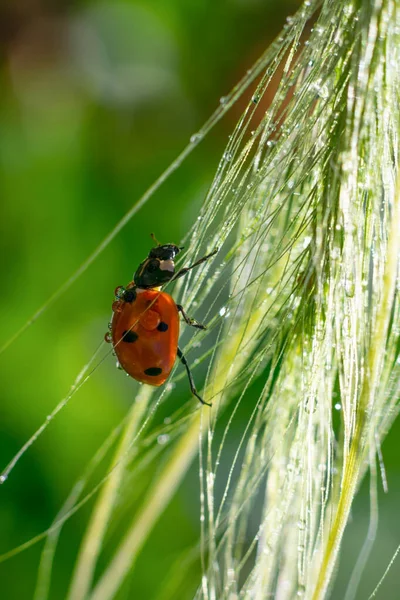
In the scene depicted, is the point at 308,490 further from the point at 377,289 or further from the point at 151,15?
the point at 151,15

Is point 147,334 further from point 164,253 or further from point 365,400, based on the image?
point 365,400

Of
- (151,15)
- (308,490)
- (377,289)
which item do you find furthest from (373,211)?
(151,15)

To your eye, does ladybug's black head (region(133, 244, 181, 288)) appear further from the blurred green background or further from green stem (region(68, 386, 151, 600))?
the blurred green background

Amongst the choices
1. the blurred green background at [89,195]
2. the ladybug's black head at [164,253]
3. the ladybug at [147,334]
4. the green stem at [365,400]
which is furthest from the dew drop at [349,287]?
the blurred green background at [89,195]

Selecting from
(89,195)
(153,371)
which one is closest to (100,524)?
(153,371)

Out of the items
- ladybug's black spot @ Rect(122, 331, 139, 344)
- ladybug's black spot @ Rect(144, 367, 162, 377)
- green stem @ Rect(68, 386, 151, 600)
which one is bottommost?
green stem @ Rect(68, 386, 151, 600)

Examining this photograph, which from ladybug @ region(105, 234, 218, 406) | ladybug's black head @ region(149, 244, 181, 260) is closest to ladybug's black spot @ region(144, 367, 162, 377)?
ladybug @ region(105, 234, 218, 406)
